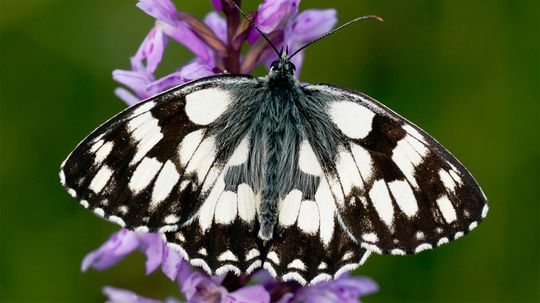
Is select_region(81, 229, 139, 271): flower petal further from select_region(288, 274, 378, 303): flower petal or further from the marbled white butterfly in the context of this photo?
select_region(288, 274, 378, 303): flower petal

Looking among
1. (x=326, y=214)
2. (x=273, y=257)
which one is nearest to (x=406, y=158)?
(x=326, y=214)

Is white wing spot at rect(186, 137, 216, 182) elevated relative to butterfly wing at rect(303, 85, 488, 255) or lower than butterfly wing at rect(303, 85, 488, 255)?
lower

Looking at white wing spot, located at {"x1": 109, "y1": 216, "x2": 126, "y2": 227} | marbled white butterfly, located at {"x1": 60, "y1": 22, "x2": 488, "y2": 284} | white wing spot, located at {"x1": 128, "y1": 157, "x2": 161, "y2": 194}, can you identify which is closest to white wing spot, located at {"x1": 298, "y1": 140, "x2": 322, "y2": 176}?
marbled white butterfly, located at {"x1": 60, "y1": 22, "x2": 488, "y2": 284}

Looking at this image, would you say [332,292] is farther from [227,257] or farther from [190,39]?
[190,39]

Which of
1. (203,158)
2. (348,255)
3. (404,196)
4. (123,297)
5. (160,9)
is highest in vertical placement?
(160,9)

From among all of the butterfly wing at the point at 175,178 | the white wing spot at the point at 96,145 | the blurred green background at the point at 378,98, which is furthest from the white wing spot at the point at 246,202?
the blurred green background at the point at 378,98

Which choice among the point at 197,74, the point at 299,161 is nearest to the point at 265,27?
the point at 197,74
